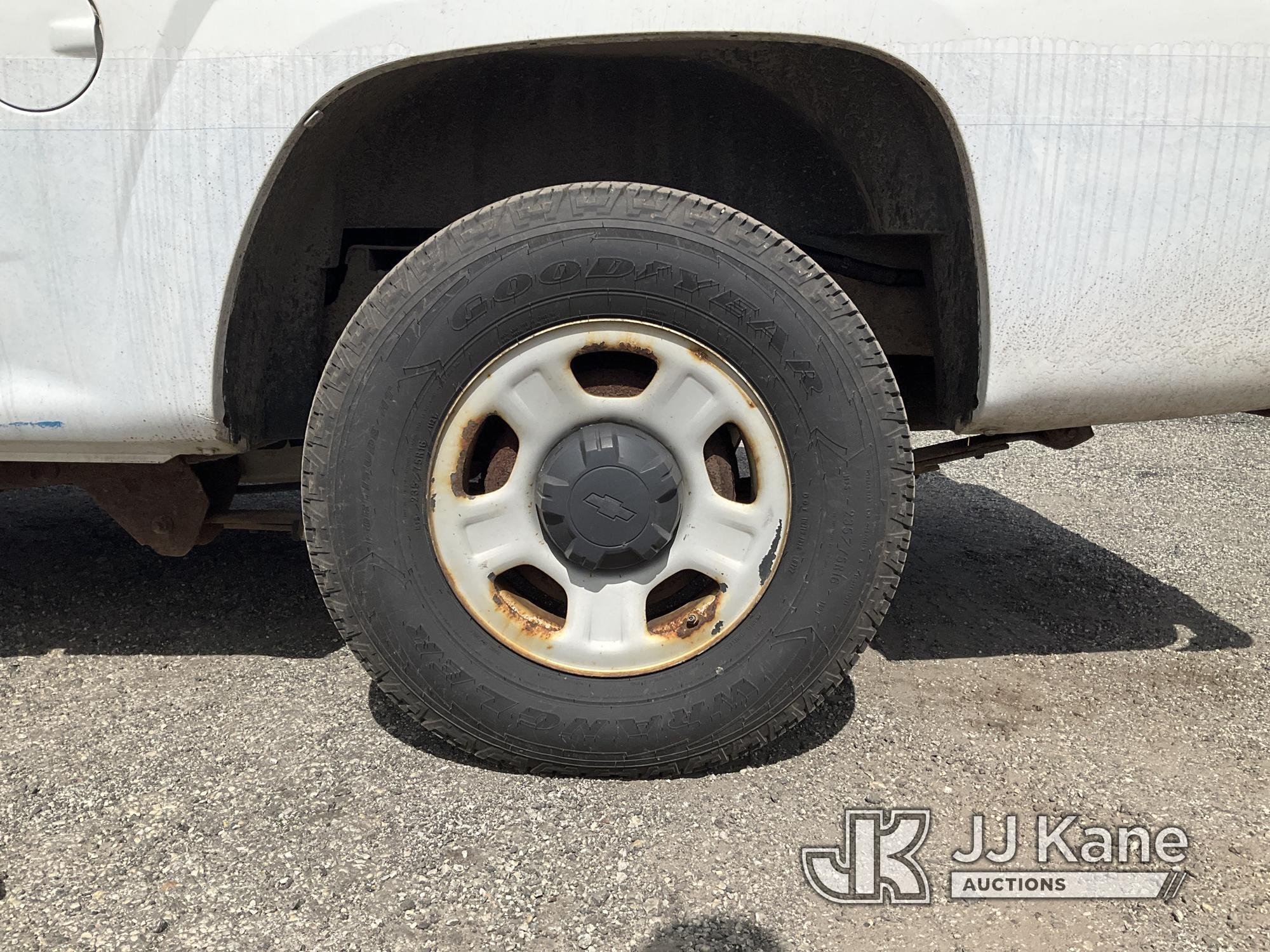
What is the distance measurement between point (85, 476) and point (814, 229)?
72.6 inches

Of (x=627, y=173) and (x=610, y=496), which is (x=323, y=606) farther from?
(x=627, y=173)

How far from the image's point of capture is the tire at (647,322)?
1.69 meters

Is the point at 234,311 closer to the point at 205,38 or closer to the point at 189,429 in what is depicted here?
the point at 189,429

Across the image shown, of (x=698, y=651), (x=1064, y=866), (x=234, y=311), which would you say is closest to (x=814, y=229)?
(x=698, y=651)

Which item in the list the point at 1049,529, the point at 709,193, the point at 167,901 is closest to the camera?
the point at 167,901

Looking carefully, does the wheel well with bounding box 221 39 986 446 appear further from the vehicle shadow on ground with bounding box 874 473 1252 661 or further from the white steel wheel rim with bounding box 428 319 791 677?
the vehicle shadow on ground with bounding box 874 473 1252 661

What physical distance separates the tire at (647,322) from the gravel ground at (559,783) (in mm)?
178

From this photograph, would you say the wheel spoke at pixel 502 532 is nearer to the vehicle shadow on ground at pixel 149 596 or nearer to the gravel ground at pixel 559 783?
the gravel ground at pixel 559 783

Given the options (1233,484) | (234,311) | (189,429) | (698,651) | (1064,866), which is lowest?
(1233,484)

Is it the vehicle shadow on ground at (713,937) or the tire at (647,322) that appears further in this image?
the tire at (647,322)

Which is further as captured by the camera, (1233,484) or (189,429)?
(1233,484)

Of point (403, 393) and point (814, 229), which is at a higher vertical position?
point (814, 229)

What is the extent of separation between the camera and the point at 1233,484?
4.13 meters

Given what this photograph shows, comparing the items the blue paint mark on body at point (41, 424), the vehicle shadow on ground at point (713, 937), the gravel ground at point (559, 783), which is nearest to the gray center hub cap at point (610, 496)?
the gravel ground at point (559, 783)
